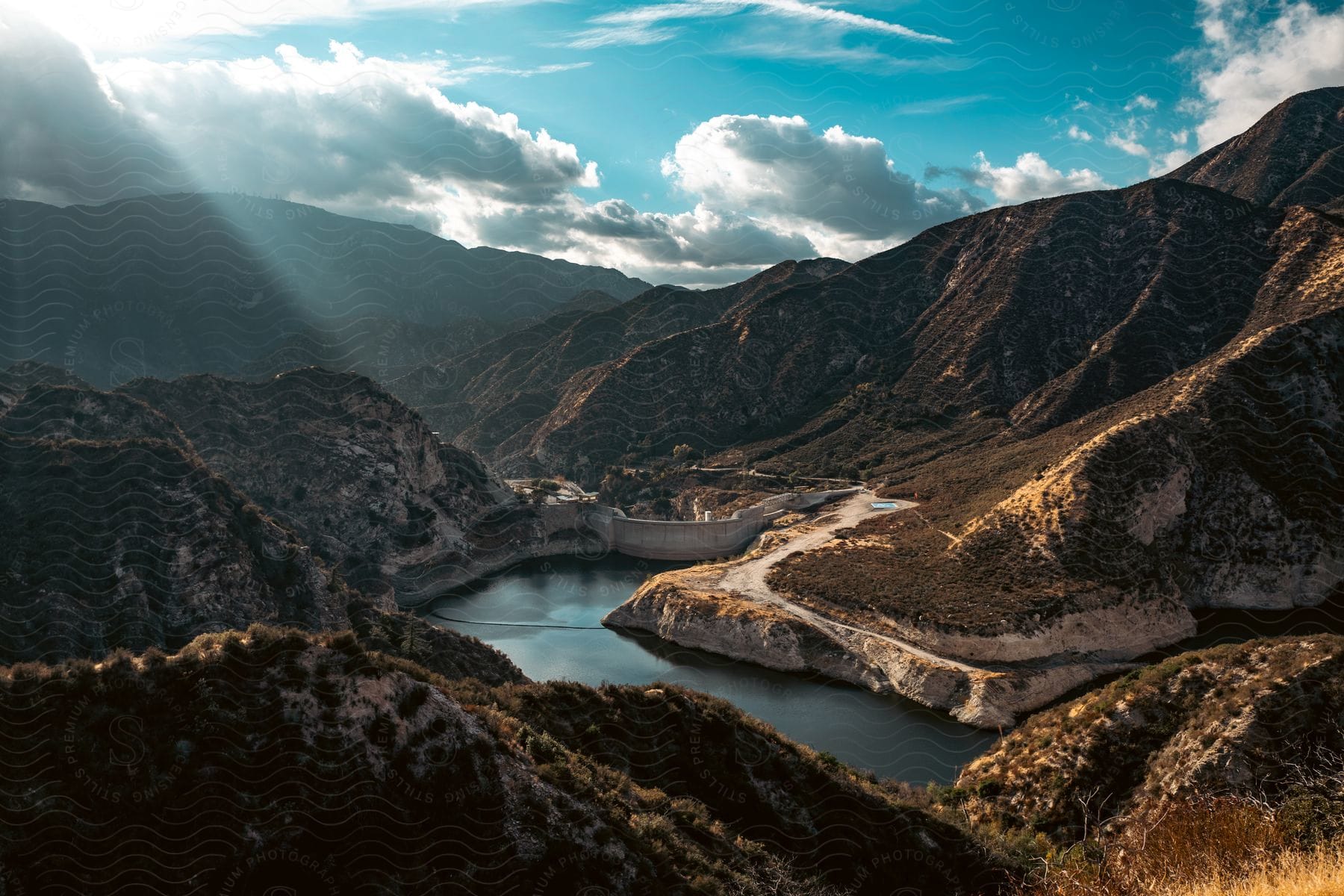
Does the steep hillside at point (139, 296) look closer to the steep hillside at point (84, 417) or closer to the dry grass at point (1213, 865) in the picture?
the steep hillside at point (84, 417)

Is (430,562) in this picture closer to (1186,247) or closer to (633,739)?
(633,739)

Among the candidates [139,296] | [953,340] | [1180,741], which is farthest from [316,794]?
[139,296]

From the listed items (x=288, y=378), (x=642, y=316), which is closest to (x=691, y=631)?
(x=288, y=378)

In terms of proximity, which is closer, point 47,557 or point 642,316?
point 47,557

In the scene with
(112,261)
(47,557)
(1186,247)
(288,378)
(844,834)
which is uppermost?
(112,261)

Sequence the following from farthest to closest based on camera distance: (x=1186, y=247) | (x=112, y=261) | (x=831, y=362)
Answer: (x=112, y=261), (x=831, y=362), (x=1186, y=247)

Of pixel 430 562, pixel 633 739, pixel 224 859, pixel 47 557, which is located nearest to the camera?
pixel 224 859

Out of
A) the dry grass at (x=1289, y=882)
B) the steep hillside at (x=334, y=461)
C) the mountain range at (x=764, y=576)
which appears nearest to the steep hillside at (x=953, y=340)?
the mountain range at (x=764, y=576)

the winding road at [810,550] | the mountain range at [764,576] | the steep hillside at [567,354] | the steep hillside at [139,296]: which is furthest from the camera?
the steep hillside at [567,354]
